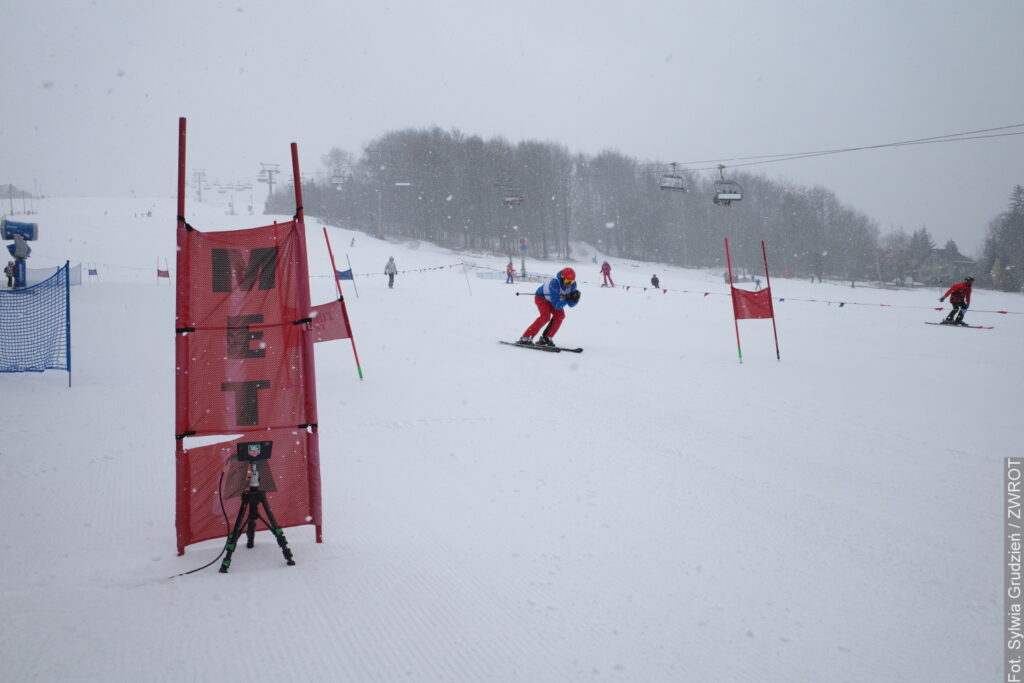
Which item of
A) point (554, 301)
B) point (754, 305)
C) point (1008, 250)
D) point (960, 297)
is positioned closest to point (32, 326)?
point (554, 301)

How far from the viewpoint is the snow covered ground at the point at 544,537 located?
2611 mm

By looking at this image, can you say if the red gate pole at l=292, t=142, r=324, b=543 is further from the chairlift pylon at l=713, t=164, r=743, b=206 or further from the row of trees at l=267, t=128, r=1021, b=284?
the row of trees at l=267, t=128, r=1021, b=284

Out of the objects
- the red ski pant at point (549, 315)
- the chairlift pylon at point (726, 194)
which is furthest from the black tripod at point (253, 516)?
the chairlift pylon at point (726, 194)

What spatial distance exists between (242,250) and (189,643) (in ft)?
7.21

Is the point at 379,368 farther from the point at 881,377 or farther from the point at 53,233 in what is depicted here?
the point at 53,233

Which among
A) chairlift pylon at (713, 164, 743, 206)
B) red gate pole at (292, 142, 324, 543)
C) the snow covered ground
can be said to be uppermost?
chairlift pylon at (713, 164, 743, 206)

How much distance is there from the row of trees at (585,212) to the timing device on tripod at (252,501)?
→ 5524cm

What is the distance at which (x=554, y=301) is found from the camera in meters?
11.1

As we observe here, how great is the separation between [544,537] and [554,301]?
769cm

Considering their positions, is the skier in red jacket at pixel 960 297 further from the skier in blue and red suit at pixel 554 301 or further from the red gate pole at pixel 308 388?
the red gate pole at pixel 308 388

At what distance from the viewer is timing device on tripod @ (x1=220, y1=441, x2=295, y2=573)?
127 inches

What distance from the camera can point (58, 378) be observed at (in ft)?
27.9

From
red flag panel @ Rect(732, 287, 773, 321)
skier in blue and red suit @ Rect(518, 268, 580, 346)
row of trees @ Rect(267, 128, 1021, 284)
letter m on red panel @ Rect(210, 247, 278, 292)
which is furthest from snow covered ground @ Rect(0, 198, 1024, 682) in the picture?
row of trees @ Rect(267, 128, 1021, 284)

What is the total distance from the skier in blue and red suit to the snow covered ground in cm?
250
